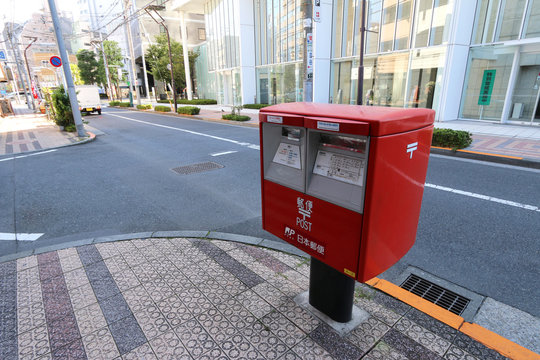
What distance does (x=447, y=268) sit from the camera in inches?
131

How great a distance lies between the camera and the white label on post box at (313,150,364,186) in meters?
1.84

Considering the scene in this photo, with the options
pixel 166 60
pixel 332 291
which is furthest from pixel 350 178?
pixel 166 60

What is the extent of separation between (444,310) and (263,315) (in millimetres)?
1546

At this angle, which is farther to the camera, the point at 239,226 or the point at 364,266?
the point at 239,226

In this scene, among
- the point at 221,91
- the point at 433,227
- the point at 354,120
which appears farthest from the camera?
the point at 221,91

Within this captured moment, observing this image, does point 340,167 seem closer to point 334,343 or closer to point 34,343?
point 334,343

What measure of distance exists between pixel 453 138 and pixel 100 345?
30.1 ft

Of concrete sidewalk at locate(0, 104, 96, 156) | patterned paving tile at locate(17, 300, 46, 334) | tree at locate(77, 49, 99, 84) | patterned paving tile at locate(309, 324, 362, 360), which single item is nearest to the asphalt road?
patterned paving tile at locate(309, 324, 362, 360)

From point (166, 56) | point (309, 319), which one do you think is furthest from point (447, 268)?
point (166, 56)

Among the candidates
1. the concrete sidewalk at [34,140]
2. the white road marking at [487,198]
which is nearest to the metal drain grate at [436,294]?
the white road marking at [487,198]

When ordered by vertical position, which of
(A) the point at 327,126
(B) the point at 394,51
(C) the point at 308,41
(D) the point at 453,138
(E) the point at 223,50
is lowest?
(D) the point at 453,138

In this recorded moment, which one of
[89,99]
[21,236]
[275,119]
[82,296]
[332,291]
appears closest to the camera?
[275,119]

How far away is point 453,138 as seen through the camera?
843cm

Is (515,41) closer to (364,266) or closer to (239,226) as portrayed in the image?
(239,226)
